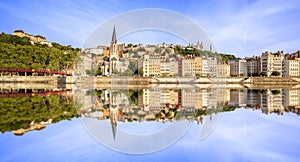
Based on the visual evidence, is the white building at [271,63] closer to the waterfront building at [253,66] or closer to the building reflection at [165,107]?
the waterfront building at [253,66]

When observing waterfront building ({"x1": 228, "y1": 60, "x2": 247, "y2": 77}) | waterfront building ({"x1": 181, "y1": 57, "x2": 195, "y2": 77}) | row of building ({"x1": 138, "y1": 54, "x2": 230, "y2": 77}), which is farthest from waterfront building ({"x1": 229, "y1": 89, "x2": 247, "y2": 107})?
waterfront building ({"x1": 228, "y1": 60, "x2": 247, "y2": 77})

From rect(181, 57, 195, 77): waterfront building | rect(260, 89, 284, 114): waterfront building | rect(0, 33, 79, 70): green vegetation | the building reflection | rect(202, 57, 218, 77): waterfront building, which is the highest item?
rect(0, 33, 79, 70): green vegetation

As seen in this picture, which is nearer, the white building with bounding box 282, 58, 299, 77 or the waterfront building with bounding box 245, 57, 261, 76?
the white building with bounding box 282, 58, 299, 77

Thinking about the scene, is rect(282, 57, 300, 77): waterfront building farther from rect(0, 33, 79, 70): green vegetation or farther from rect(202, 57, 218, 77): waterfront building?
rect(202, 57, 218, 77): waterfront building

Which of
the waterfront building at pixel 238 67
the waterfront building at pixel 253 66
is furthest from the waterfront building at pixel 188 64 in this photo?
the waterfront building at pixel 238 67

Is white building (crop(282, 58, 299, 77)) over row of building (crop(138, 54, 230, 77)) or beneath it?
over

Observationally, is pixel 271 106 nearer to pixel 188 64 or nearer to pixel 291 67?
pixel 188 64

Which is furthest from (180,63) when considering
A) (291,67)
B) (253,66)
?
(253,66)

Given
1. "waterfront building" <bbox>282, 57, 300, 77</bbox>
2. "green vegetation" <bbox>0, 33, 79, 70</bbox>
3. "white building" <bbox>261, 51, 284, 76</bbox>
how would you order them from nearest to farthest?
"green vegetation" <bbox>0, 33, 79, 70</bbox>
"waterfront building" <bbox>282, 57, 300, 77</bbox>
"white building" <bbox>261, 51, 284, 76</bbox>

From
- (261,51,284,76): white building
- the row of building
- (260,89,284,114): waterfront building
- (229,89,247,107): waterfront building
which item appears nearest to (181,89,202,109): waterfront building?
the row of building

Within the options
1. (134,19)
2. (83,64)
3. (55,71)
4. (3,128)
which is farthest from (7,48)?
(134,19)

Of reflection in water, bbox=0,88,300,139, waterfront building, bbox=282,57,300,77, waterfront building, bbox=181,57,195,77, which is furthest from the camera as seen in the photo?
waterfront building, bbox=282,57,300,77
